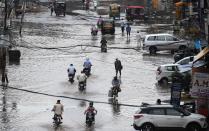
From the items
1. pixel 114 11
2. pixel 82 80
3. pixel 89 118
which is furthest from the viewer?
pixel 114 11

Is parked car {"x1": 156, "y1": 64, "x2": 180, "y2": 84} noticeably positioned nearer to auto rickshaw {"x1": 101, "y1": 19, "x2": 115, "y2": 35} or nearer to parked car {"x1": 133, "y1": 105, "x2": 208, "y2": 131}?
parked car {"x1": 133, "y1": 105, "x2": 208, "y2": 131}

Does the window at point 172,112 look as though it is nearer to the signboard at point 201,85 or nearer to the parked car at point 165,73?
the signboard at point 201,85

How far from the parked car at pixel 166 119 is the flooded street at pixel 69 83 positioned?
4.36 feet

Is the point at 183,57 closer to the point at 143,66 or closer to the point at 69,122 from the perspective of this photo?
the point at 143,66

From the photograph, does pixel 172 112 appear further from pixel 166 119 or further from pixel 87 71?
pixel 87 71

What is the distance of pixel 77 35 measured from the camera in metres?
69.4

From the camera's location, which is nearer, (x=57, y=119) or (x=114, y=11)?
(x=57, y=119)

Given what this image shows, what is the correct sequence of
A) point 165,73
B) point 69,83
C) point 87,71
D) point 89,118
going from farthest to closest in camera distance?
A: point 87,71 < point 165,73 < point 69,83 < point 89,118

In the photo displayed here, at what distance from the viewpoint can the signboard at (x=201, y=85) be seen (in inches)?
1180

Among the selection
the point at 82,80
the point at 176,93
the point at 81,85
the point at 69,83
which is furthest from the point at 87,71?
the point at 176,93

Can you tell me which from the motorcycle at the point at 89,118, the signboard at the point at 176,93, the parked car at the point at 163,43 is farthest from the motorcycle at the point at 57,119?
the parked car at the point at 163,43

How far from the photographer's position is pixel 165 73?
4206cm

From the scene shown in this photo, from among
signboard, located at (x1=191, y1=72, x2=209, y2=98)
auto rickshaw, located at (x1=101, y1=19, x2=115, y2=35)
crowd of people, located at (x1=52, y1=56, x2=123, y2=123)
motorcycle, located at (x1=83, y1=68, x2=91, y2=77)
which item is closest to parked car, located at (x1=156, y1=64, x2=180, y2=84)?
crowd of people, located at (x1=52, y1=56, x2=123, y2=123)

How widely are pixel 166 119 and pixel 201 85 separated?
2.59 metres
